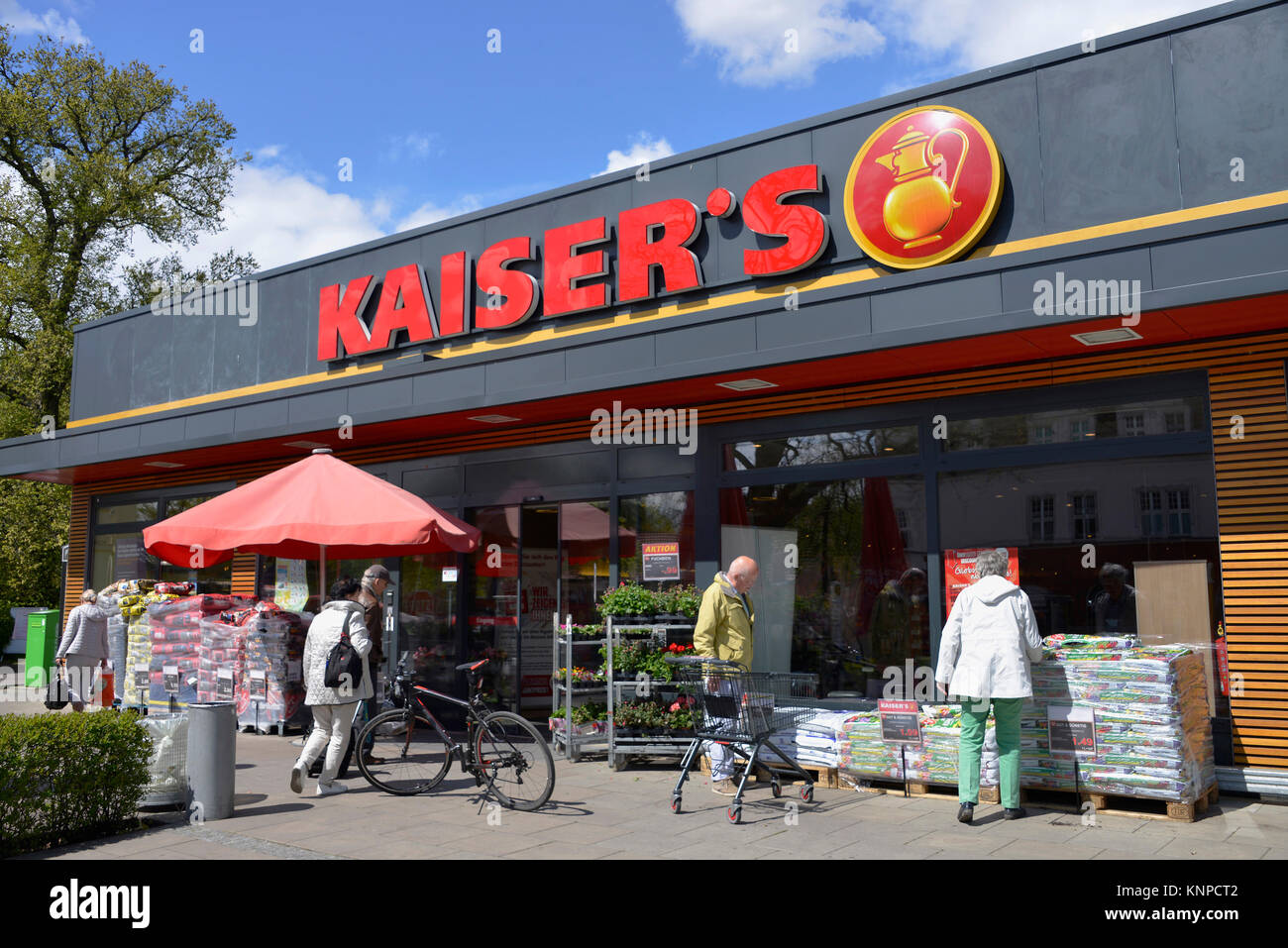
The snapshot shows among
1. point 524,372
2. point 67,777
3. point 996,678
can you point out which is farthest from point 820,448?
point 67,777

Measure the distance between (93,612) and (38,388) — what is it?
17.9 metres

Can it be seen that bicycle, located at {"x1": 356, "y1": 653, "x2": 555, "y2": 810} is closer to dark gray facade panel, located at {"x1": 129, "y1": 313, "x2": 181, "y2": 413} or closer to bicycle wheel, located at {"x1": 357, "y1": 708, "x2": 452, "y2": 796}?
bicycle wheel, located at {"x1": 357, "y1": 708, "x2": 452, "y2": 796}

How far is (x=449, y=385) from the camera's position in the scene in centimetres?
1161

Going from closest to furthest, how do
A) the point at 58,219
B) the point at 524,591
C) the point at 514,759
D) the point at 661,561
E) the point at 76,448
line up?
the point at 514,759 → the point at 661,561 → the point at 524,591 → the point at 76,448 → the point at 58,219

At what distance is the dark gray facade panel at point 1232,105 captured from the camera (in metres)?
7.66

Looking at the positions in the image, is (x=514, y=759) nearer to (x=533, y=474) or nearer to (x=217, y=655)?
(x=533, y=474)

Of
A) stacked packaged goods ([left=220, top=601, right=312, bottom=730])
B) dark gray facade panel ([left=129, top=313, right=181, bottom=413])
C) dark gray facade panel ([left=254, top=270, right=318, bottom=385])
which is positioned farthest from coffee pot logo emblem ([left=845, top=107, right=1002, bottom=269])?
dark gray facade panel ([left=129, top=313, right=181, bottom=413])

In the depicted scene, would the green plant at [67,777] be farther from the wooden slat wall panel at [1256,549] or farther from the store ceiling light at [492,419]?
the wooden slat wall panel at [1256,549]

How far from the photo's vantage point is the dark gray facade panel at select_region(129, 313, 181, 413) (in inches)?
662

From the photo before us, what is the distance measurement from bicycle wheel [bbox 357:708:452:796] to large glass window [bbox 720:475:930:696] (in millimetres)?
3355

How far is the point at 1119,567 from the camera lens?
8.32 m

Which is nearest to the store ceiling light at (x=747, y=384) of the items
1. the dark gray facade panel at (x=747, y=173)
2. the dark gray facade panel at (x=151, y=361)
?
the dark gray facade panel at (x=747, y=173)

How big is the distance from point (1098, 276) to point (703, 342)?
3495 mm

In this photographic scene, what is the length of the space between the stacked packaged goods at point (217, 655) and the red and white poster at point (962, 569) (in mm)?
8143
